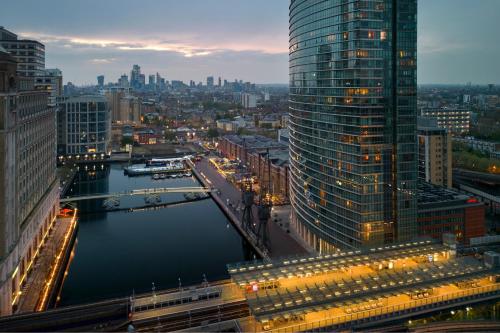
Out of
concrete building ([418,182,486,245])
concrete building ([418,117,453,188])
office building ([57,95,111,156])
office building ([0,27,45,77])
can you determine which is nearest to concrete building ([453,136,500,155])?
concrete building ([418,117,453,188])

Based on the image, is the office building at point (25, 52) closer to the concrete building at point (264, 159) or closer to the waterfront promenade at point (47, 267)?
the waterfront promenade at point (47, 267)

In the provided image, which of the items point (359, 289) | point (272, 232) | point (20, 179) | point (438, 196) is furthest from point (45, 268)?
point (438, 196)

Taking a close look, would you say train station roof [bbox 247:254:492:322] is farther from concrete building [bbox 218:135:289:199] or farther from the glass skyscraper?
concrete building [bbox 218:135:289:199]

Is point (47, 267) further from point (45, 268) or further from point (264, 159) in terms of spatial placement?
point (264, 159)

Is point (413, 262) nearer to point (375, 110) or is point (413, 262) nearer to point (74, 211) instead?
point (375, 110)

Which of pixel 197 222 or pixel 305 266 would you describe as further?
pixel 197 222

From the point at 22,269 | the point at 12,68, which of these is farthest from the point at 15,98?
the point at 22,269

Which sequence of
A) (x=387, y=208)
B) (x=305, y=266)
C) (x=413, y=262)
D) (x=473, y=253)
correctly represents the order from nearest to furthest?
(x=305, y=266)
(x=413, y=262)
(x=473, y=253)
(x=387, y=208)
